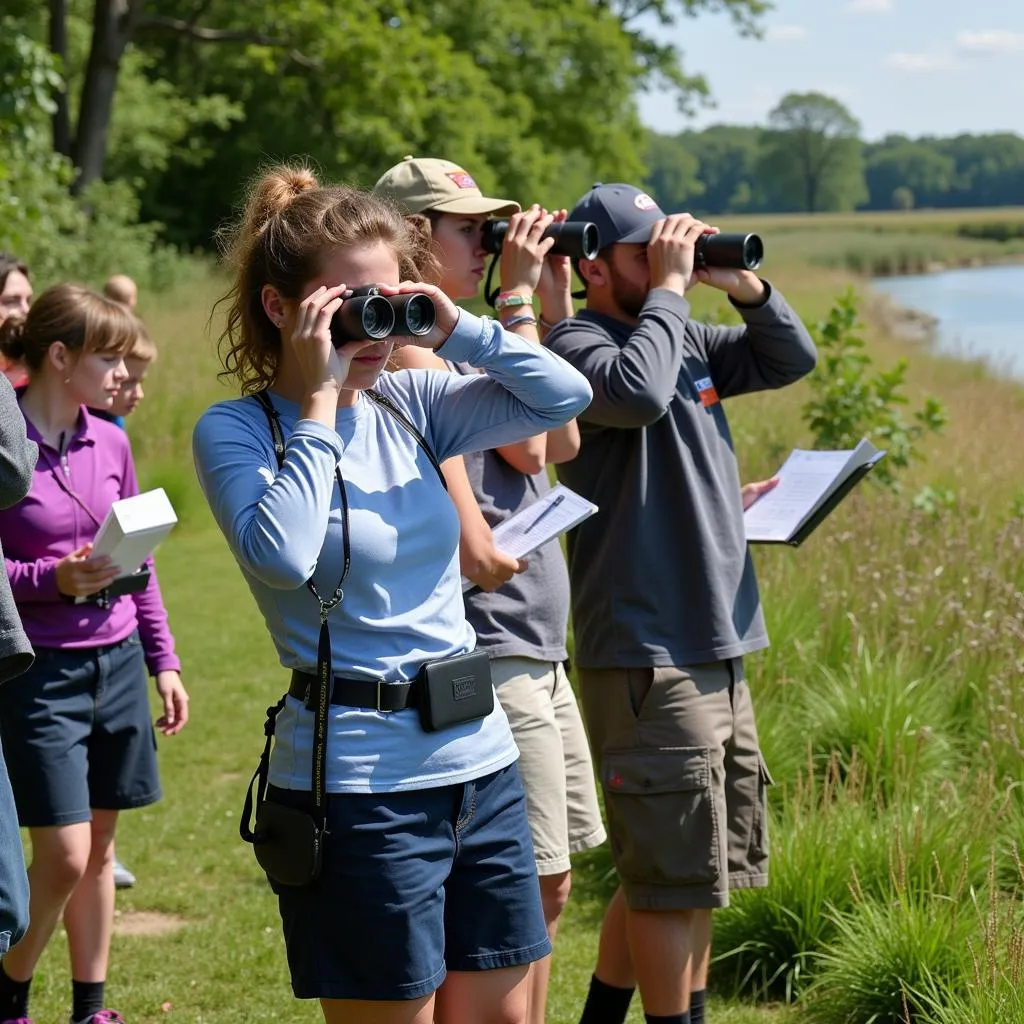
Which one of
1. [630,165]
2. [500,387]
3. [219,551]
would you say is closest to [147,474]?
[219,551]

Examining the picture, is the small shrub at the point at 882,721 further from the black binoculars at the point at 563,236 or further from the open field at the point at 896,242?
the open field at the point at 896,242

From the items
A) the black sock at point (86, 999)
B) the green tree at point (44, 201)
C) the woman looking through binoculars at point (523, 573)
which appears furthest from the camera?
the green tree at point (44, 201)

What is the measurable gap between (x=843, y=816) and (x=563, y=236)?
2005mm

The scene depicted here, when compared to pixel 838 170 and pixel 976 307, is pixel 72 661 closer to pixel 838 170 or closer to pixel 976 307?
pixel 976 307

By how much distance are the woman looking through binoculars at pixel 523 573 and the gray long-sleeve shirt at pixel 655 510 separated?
0.44ft

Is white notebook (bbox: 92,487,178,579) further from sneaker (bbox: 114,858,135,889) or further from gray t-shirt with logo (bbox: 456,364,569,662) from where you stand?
sneaker (bbox: 114,858,135,889)

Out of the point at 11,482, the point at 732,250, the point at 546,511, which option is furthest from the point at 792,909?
the point at 11,482

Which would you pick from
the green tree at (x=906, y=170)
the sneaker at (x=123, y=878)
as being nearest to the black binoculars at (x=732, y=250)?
the sneaker at (x=123, y=878)

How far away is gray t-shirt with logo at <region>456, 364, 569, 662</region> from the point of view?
10.6ft

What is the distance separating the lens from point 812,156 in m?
132

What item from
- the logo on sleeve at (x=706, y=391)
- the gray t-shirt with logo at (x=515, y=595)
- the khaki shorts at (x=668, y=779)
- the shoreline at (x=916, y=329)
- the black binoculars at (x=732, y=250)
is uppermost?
the black binoculars at (x=732, y=250)

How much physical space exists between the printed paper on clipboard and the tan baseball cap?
70 centimetres

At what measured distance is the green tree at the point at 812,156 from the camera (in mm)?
129125

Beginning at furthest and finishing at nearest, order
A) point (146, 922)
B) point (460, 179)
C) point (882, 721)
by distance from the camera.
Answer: point (882, 721)
point (146, 922)
point (460, 179)
